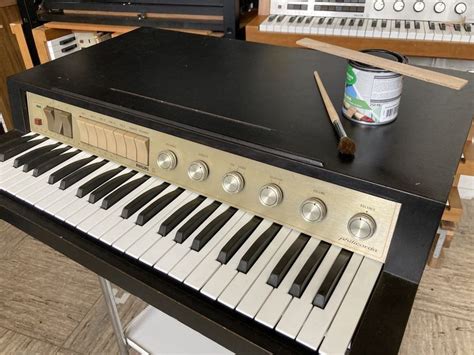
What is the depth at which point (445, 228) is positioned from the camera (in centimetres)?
134

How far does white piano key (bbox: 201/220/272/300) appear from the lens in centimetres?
56

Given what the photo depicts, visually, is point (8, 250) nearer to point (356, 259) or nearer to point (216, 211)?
point (216, 211)

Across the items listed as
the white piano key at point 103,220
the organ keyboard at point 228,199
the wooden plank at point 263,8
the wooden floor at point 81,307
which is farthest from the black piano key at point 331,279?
the wooden plank at point 263,8

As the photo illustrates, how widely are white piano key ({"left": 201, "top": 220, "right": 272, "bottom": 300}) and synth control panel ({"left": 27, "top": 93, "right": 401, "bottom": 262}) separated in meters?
0.05

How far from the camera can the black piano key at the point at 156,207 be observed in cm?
68

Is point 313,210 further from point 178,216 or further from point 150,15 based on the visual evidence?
point 150,15

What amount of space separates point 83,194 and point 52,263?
2.67 feet

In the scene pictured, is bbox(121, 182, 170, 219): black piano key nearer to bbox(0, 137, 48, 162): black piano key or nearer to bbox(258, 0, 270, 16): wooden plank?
bbox(0, 137, 48, 162): black piano key

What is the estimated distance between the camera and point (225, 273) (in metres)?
0.59

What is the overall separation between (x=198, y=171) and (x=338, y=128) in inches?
9.0

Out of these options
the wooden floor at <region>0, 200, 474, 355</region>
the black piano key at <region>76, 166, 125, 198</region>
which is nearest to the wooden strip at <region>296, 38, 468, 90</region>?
the black piano key at <region>76, 166, 125, 198</region>

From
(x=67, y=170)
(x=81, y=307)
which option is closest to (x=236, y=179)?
(x=67, y=170)

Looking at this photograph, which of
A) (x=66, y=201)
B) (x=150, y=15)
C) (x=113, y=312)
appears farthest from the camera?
(x=150, y=15)

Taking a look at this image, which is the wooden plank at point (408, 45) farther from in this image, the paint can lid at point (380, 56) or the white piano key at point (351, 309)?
the white piano key at point (351, 309)
